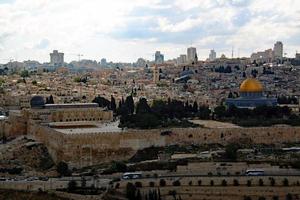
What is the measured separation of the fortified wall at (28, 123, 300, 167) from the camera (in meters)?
36.7

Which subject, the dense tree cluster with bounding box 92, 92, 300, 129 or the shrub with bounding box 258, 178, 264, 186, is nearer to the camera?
the shrub with bounding box 258, 178, 264, 186

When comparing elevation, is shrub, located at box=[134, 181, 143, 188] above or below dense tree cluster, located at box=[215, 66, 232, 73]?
below

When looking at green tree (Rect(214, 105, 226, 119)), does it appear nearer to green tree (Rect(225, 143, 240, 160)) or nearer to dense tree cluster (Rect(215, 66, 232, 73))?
green tree (Rect(225, 143, 240, 160))

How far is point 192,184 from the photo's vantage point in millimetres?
29922

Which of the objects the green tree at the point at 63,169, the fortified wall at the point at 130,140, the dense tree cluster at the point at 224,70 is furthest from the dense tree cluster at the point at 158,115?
the dense tree cluster at the point at 224,70

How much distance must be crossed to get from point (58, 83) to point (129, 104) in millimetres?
34374

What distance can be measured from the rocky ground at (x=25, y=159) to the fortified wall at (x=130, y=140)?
60cm

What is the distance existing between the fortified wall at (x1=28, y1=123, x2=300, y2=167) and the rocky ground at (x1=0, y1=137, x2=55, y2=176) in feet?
1.98

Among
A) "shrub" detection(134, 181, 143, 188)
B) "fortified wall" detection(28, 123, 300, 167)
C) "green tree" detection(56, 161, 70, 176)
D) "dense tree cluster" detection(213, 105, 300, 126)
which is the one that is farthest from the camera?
"dense tree cluster" detection(213, 105, 300, 126)

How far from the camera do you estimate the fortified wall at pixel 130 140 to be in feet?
120

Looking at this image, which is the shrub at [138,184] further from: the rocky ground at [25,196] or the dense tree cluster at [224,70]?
the dense tree cluster at [224,70]

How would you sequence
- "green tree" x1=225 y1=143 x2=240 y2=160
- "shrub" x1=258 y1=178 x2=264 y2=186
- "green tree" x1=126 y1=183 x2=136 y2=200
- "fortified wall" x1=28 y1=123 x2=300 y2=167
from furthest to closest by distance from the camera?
"fortified wall" x1=28 y1=123 x2=300 y2=167
"green tree" x1=225 y1=143 x2=240 y2=160
"shrub" x1=258 y1=178 x2=264 y2=186
"green tree" x1=126 y1=183 x2=136 y2=200

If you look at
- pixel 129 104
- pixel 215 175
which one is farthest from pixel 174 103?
pixel 215 175

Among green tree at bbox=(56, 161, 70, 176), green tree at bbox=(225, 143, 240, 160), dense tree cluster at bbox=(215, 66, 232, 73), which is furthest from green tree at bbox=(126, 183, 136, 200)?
dense tree cluster at bbox=(215, 66, 232, 73)
